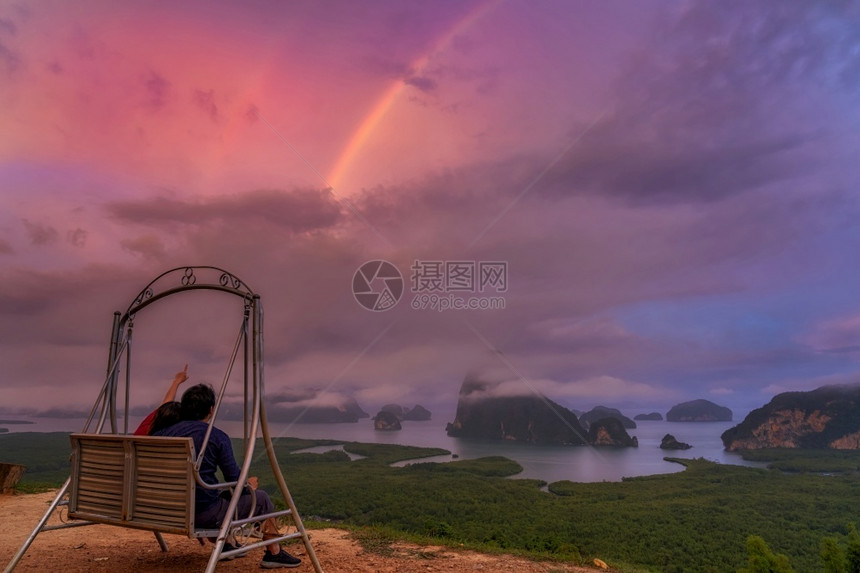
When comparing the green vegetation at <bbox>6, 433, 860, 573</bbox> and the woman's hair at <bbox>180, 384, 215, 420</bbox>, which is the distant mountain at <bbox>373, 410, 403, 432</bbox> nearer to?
the green vegetation at <bbox>6, 433, 860, 573</bbox>

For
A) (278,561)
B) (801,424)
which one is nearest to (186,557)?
(278,561)

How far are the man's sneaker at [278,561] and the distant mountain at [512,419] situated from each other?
141064 mm

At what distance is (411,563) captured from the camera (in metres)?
5.79

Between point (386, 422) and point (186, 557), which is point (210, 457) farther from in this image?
point (386, 422)

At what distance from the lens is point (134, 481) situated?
407 cm

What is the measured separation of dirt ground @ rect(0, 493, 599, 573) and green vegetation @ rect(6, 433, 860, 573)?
33.4 m

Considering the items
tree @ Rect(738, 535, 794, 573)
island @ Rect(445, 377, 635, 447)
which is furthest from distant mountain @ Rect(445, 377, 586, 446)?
tree @ Rect(738, 535, 794, 573)

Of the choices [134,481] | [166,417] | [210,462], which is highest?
[166,417]

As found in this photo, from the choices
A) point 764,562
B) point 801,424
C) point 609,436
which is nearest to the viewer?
point 764,562

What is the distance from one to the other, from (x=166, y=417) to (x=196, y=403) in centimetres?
30

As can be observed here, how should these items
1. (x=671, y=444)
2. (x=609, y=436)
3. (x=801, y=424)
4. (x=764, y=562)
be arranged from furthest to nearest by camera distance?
(x=671, y=444)
(x=609, y=436)
(x=801, y=424)
(x=764, y=562)

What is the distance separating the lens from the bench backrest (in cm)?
383

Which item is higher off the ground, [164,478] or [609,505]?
[164,478]

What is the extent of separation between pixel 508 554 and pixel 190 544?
3.21 m
